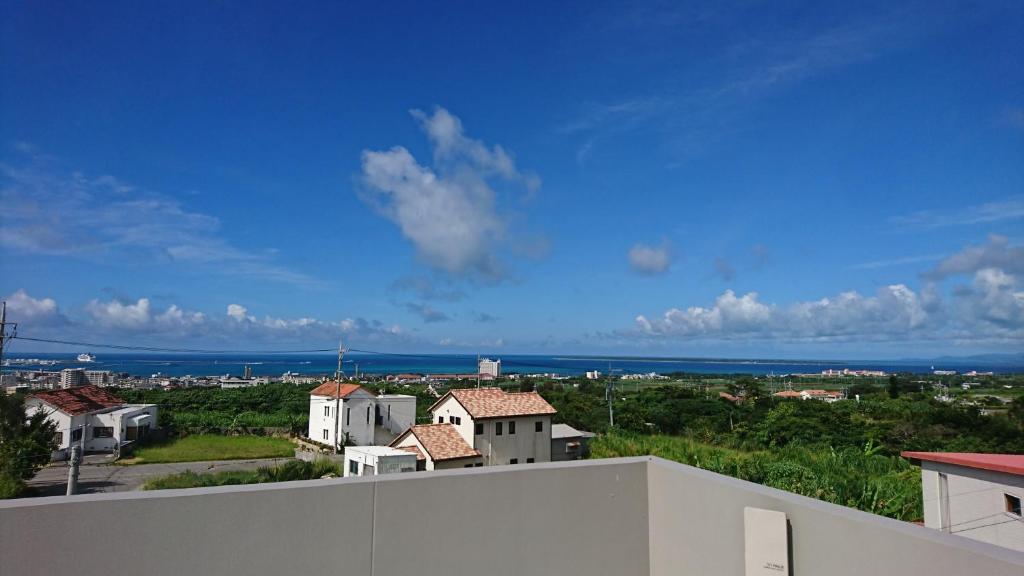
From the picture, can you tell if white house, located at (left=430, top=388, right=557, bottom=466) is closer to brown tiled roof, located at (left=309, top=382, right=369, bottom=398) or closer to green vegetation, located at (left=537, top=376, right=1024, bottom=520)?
green vegetation, located at (left=537, top=376, right=1024, bottom=520)

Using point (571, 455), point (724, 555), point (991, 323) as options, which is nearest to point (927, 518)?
point (724, 555)

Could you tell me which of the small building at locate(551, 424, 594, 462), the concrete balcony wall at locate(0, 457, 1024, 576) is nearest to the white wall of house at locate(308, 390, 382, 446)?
the small building at locate(551, 424, 594, 462)

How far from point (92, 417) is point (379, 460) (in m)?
8.57

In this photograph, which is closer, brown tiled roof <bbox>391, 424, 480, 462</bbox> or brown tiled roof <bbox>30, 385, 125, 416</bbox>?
brown tiled roof <bbox>391, 424, 480, 462</bbox>

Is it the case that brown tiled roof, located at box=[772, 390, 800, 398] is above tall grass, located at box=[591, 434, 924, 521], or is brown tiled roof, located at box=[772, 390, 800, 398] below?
above

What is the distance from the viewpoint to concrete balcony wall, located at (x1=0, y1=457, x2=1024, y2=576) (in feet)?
4.43

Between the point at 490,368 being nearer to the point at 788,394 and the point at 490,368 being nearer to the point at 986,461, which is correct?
the point at 788,394

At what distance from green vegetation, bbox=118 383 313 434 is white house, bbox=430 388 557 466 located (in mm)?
7981

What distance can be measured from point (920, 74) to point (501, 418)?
35.5ft

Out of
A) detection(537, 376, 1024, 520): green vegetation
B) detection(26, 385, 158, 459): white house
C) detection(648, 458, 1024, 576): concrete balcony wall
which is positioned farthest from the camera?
detection(26, 385, 158, 459): white house

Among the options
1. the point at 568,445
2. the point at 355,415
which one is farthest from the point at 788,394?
the point at 355,415

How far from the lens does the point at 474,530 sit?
182 centimetres

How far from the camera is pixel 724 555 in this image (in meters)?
1.78

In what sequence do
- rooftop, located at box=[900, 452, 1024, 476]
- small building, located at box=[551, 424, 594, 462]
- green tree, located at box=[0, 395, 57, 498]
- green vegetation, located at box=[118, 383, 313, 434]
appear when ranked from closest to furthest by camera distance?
rooftop, located at box=[900, 452, 1024, 476]
green tree, located at box=[0, 395, 57, 498]
small building, located at box=[551, 424, 594, 462]
green vegetation, located at box=[118, 383, 313, 434]
